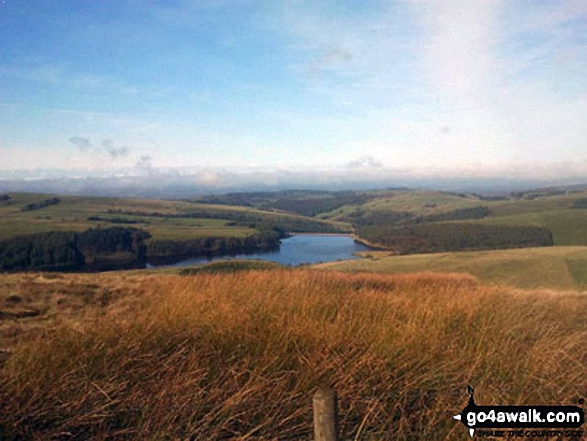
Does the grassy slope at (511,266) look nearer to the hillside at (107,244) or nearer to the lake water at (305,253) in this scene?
the lake water at (305,253)

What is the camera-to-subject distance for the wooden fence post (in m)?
2.56

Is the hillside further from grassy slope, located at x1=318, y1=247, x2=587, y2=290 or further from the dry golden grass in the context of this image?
the dry golden grass

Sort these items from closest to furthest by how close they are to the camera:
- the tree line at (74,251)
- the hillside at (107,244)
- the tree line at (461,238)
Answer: the tree line at (74,251) < the hillside at (107,244) < the tree line at (461,238)

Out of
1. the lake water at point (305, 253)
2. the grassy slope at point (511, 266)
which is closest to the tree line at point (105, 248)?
the lake water at point (305, 253)

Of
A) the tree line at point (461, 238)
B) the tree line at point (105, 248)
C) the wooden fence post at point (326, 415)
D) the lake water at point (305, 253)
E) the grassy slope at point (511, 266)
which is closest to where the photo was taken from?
the wooden fence post at point (326, 415)

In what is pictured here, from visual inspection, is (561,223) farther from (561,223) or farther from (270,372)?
(270,372)

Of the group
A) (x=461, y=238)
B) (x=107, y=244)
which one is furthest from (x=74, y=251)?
(x=461, y=238)

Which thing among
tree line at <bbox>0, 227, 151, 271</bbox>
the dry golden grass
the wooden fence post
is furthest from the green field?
the wooden fence post

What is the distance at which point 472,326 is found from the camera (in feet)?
19.5

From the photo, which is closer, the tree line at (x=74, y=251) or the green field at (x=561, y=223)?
the tree line at (x=74, y=251)

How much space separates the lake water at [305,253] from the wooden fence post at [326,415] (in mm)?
92729

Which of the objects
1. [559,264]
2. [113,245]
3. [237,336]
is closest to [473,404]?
[237,336]

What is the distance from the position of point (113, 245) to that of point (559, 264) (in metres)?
116

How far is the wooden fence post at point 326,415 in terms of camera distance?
2.56 meters
